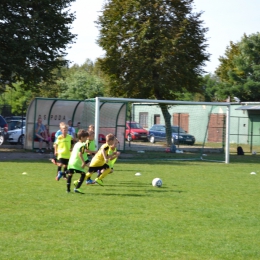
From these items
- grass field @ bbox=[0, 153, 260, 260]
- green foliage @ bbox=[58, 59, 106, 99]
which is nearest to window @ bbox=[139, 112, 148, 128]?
grass field @ bbox=[0, 153, 260, 260]

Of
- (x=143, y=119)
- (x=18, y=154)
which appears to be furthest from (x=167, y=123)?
(x=18, y=154)

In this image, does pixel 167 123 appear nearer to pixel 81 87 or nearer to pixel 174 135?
pixel 174 135

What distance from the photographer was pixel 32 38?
28.9m

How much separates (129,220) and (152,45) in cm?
2720

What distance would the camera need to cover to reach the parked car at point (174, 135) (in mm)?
34219

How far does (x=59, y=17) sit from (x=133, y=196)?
1866 cm

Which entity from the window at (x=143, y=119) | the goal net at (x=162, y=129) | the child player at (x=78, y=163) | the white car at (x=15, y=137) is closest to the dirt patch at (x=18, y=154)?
the goal net at (x=162, y=129)

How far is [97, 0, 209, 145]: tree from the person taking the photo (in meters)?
36.0

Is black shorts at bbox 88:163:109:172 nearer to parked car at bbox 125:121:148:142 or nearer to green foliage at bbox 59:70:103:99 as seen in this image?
parked car at bbox 125:121:148:142

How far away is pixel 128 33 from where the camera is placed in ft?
121

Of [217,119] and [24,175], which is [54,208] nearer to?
[24,175]

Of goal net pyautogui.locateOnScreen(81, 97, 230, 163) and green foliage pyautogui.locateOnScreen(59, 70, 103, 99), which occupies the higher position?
green foliage pyautogui.locateOnScreen(59, 70, 103, 99)

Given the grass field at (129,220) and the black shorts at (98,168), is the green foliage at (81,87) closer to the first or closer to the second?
the grass field at (129,220)

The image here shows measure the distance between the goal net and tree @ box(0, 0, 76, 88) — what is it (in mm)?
3293
